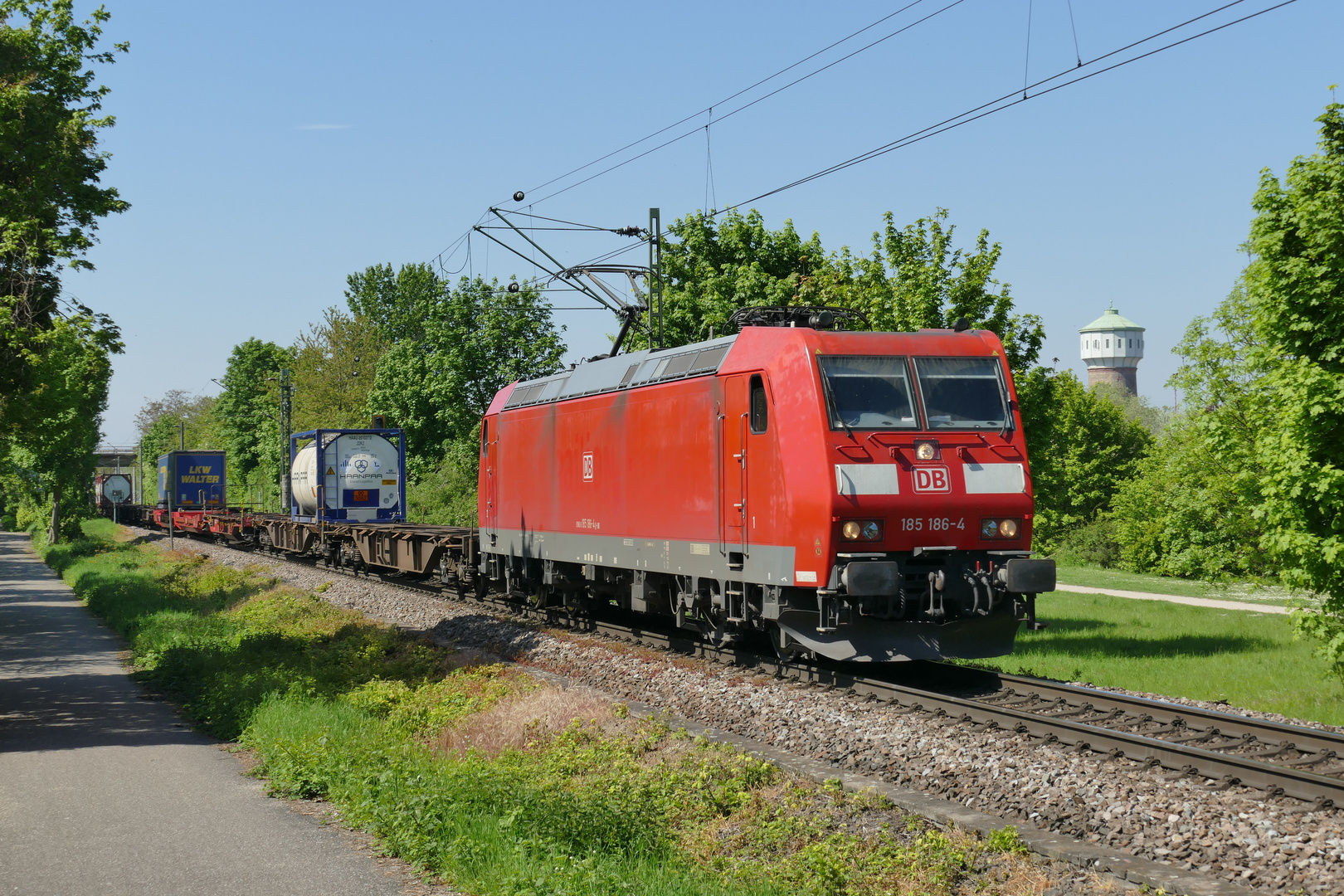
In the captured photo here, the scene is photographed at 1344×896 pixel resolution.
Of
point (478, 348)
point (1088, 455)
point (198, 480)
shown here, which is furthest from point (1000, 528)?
point (1088, 455)

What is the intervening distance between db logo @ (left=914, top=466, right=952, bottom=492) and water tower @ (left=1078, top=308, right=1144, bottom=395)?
147304 millimetres

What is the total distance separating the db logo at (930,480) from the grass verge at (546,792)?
3573 millimetres

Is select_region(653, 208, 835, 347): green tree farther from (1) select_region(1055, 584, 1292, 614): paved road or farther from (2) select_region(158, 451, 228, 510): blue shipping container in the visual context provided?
(2) select_region(158, 451, 228, 510): blue shipping container

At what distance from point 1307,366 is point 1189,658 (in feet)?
20.2

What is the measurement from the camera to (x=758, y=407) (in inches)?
500

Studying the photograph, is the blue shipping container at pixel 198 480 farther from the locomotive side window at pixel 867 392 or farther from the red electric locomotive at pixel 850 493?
the locomotive side window at pixel 867 392

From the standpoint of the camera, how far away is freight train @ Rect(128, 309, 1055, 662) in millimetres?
11711

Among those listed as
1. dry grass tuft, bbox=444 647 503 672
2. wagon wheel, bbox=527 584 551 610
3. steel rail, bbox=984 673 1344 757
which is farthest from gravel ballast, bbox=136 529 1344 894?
wagon wheel, bbox=527 584 551 610

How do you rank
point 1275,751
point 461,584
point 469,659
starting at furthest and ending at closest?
point 461,584 → point 469,659 → point 1275,751

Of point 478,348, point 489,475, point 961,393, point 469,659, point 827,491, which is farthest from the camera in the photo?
point 478,348

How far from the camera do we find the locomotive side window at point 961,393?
12.4 m

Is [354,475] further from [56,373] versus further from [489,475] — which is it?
[56,373]

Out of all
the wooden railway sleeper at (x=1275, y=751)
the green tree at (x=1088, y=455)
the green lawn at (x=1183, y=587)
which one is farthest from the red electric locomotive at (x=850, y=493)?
the green tree at (x=1088, y=455)

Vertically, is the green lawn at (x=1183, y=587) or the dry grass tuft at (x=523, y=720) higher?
the dry grass tuft at (x=523, y=720)
